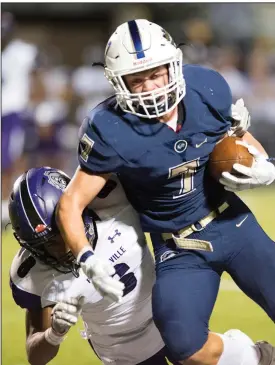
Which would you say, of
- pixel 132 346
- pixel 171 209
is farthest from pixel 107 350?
pixel 171 209

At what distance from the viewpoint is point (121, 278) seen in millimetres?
1688

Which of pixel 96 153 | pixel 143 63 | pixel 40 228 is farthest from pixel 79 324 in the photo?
pixel 143 63

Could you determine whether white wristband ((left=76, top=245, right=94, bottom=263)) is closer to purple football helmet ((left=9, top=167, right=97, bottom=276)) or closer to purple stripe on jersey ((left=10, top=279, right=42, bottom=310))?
purple football helmet ((left=9, top=167, right=97, bottom=276))

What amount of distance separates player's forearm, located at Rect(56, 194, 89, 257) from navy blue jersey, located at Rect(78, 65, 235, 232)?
8cm

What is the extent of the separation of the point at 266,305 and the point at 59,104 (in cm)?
228

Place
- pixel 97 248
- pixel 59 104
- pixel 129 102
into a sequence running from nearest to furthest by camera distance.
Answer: pixel 129 102
pixel 97 248
pixel 59 104

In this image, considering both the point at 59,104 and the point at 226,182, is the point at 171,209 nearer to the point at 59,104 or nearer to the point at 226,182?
the point at 226,182

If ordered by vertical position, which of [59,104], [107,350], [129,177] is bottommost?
[59,104]

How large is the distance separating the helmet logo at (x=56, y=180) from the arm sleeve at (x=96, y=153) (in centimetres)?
10

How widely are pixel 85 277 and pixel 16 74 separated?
1.56 metres

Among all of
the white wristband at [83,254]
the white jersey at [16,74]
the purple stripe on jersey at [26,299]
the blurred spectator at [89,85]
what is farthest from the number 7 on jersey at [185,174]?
the blurred spectator at [89,85]

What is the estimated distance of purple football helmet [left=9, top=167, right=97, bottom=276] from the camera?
160 centimetres

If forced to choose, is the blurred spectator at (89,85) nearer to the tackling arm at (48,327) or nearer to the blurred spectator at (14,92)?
the blurred spectator at (14,92)

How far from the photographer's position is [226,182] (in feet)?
5.15
